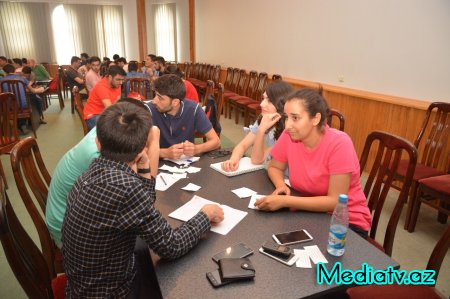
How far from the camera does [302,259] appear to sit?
111 cm

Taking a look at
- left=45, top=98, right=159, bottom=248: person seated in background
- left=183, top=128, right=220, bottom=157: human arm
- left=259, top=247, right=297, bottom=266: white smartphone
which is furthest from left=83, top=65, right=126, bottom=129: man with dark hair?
left=259, top=247, right=297, bottom=266: white smartphone

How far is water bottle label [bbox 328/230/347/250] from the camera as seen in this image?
1.11m

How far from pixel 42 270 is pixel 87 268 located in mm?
336

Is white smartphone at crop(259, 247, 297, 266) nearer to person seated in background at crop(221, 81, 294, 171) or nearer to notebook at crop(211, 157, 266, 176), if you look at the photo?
notebook at crop(211, 157, 266, 176)

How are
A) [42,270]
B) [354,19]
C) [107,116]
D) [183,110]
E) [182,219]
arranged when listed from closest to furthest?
[107,116] → [42,270] → [182,219] → [183,110] → [354,19]

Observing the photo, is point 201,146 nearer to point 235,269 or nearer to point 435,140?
point 235,269

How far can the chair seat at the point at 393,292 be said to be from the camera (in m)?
1.23

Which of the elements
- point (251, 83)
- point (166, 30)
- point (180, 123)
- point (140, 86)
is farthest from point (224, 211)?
point (166, 30)

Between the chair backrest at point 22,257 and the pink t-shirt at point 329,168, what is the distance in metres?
1.19

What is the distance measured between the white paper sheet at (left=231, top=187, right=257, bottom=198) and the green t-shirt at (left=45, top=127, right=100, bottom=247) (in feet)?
2.21

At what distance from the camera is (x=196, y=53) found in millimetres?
9422

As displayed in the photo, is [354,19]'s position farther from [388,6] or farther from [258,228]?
[258,228]

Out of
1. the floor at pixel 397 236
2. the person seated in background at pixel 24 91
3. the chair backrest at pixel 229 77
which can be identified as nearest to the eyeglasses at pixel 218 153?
the floor at pixel 397 236

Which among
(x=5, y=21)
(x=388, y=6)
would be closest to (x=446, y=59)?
(x=388, y=6)
